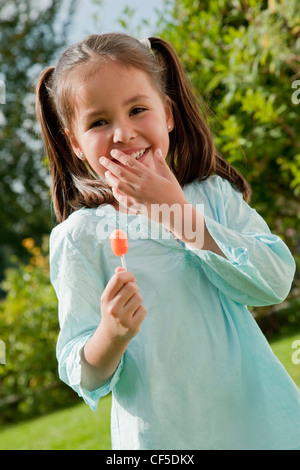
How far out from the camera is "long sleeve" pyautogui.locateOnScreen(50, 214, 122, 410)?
158 cm

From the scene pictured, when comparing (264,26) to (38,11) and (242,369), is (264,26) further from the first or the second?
(38,11)

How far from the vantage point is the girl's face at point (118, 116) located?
1640 mm

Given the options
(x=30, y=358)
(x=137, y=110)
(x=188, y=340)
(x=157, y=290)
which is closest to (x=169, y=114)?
(x=137, y=110)

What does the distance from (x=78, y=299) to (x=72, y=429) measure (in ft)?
11.9

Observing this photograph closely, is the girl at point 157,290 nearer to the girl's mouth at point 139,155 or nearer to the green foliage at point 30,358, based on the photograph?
the girl's mouth at point 139,155

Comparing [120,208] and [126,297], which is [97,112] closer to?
[120,208]

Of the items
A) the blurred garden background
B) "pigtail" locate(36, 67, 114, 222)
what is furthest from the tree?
"pigtail" locate(36, 67, 114, 222)

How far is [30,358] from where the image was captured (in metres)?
6.66

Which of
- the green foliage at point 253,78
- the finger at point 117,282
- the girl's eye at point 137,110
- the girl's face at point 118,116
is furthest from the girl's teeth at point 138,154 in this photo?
the green foliage at point 253,78

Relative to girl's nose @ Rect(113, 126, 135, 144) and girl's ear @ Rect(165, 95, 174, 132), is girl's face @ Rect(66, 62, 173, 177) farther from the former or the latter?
girl's ear @ Rect(165, 95, 174, 132)

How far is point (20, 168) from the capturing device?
21.2 meters

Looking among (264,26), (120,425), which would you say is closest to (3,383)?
(264,26)

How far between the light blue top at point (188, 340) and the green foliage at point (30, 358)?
495cm

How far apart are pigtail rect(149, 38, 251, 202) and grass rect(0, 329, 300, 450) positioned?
8.58 ft
